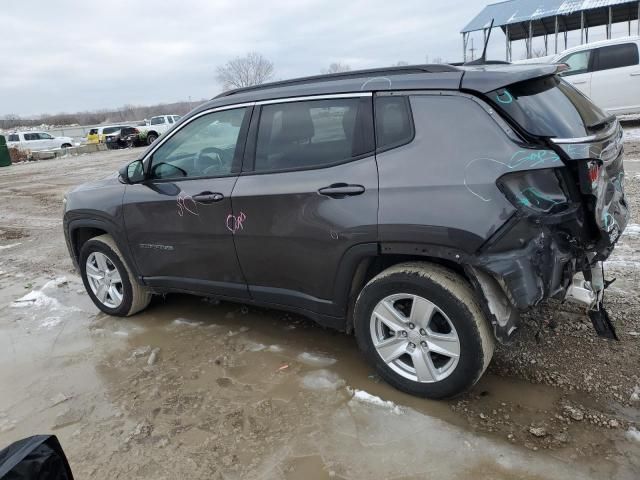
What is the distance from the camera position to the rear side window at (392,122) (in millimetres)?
2795

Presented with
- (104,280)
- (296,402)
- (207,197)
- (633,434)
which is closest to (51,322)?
(104,280)

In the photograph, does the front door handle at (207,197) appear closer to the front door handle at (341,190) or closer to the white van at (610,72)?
the front door handle at (341,190)

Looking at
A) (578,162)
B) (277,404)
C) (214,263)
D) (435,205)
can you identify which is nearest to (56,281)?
(214,263)

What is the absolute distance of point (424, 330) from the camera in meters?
2.81

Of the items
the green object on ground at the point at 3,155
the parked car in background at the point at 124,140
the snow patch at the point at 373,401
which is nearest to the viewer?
the snow patch at the point at 373,401

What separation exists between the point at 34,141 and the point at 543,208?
1543 inches

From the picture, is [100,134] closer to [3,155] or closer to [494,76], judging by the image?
[3,155]

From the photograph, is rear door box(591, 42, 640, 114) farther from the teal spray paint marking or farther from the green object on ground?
the green object on ground

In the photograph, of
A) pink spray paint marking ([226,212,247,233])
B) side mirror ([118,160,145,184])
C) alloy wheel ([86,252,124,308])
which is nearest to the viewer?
pink spray paint marking ([226,212,247,233])

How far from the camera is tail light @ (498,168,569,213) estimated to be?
2475mm

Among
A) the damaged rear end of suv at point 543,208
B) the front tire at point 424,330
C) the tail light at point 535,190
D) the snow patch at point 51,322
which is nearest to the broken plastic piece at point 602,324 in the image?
the damaged rear end of suv at point 543,208

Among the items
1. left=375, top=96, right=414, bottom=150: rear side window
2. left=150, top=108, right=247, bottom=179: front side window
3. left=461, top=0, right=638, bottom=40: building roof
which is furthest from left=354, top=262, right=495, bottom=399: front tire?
left=461, top=0, right=638, bottom=40: building roof

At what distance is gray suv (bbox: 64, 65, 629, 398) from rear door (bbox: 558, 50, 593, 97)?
10.6m

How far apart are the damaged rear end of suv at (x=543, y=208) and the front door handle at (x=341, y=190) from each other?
66 cm
